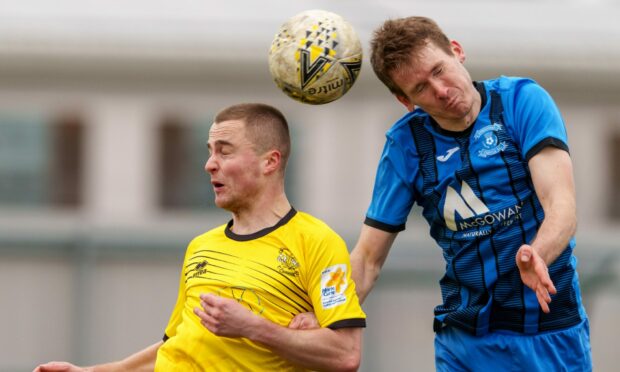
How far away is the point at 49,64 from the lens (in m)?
14.5

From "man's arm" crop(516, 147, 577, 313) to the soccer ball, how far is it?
87 centimetres

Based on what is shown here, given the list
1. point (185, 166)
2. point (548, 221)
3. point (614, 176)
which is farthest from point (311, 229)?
point (614, 176)

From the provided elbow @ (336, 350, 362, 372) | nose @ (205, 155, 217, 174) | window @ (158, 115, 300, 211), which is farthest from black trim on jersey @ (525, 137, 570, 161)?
window @ (158, 115, 300, 211)

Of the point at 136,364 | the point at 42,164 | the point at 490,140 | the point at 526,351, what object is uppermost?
the point at 490,140

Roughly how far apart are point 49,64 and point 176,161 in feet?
6.40

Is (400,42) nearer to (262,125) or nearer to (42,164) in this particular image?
(262,125)

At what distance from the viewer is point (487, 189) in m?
4.76

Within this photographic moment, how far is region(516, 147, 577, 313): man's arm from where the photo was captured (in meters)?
4.27

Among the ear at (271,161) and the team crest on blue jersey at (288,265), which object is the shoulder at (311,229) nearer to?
the team crest on blue jersey at (288,265)

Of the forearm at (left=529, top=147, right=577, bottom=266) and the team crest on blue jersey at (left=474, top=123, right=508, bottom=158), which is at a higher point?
the team crest on blue jersey at (left=474, top=123, right=508, bottom=158)

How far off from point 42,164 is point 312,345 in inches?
436

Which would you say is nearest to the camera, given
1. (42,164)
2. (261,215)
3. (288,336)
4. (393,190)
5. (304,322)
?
(288,336)

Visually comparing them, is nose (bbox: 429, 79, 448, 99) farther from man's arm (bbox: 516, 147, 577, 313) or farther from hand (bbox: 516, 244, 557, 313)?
hand (bbox: 516, 244, 557, 313)

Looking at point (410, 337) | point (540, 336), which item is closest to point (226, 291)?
point (540, 336)
